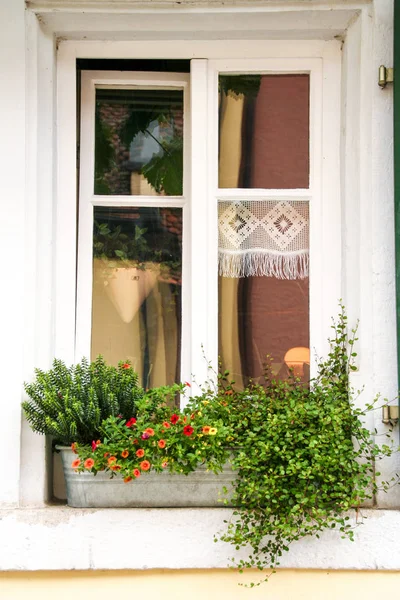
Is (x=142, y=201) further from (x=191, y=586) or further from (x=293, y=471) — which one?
(x=191, y=586)

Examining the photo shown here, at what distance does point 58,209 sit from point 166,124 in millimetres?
620

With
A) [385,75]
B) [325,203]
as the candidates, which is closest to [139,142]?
[325,203]

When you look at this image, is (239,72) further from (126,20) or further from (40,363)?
(40,363)

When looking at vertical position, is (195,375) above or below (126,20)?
below

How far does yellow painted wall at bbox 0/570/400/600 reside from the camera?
10.6 feet

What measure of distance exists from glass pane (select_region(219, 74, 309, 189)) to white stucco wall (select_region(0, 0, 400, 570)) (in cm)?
18

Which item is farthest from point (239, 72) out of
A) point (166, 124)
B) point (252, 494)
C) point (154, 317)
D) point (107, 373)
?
point (252, 494)

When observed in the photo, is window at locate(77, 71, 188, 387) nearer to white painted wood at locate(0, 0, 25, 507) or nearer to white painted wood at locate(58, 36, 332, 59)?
white painted wood at locate(58, 36, 332, 59)

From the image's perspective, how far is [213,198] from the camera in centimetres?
363

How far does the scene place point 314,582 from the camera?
10.6ft

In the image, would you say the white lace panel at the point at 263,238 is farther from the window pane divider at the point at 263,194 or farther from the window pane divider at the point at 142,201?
the window pane divider at the point at 142,201

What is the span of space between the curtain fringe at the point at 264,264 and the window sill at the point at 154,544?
1002 millimetres

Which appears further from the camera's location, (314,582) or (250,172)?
(250,172)

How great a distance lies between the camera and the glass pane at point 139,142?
12.5ft
